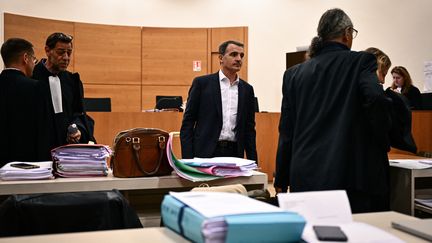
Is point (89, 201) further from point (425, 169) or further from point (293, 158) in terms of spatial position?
point (425, 169)

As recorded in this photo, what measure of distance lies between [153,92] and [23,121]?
584 cm

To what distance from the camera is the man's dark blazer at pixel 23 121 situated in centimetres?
255

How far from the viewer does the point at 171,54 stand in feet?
27.5

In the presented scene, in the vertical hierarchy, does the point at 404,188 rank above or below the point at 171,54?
below

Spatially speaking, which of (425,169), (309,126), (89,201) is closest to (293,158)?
(309,126)

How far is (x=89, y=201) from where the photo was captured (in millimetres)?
1346

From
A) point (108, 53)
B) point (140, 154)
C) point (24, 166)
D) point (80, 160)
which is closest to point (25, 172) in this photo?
point (24, 166)

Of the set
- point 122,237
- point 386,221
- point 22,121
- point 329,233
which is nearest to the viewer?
point 329,233

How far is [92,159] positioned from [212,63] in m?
6.51

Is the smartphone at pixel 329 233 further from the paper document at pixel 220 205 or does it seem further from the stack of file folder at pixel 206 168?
the stack of file folder at pixel 206 168

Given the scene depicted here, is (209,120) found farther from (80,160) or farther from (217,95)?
(80,160)

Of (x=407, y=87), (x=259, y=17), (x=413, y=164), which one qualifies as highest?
(x=259, y=17)

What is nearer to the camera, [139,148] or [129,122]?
[139,148]

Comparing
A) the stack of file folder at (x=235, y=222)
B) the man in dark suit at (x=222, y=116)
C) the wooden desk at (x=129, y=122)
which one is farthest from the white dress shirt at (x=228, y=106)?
the wooden desk at (x=129, y=122)
